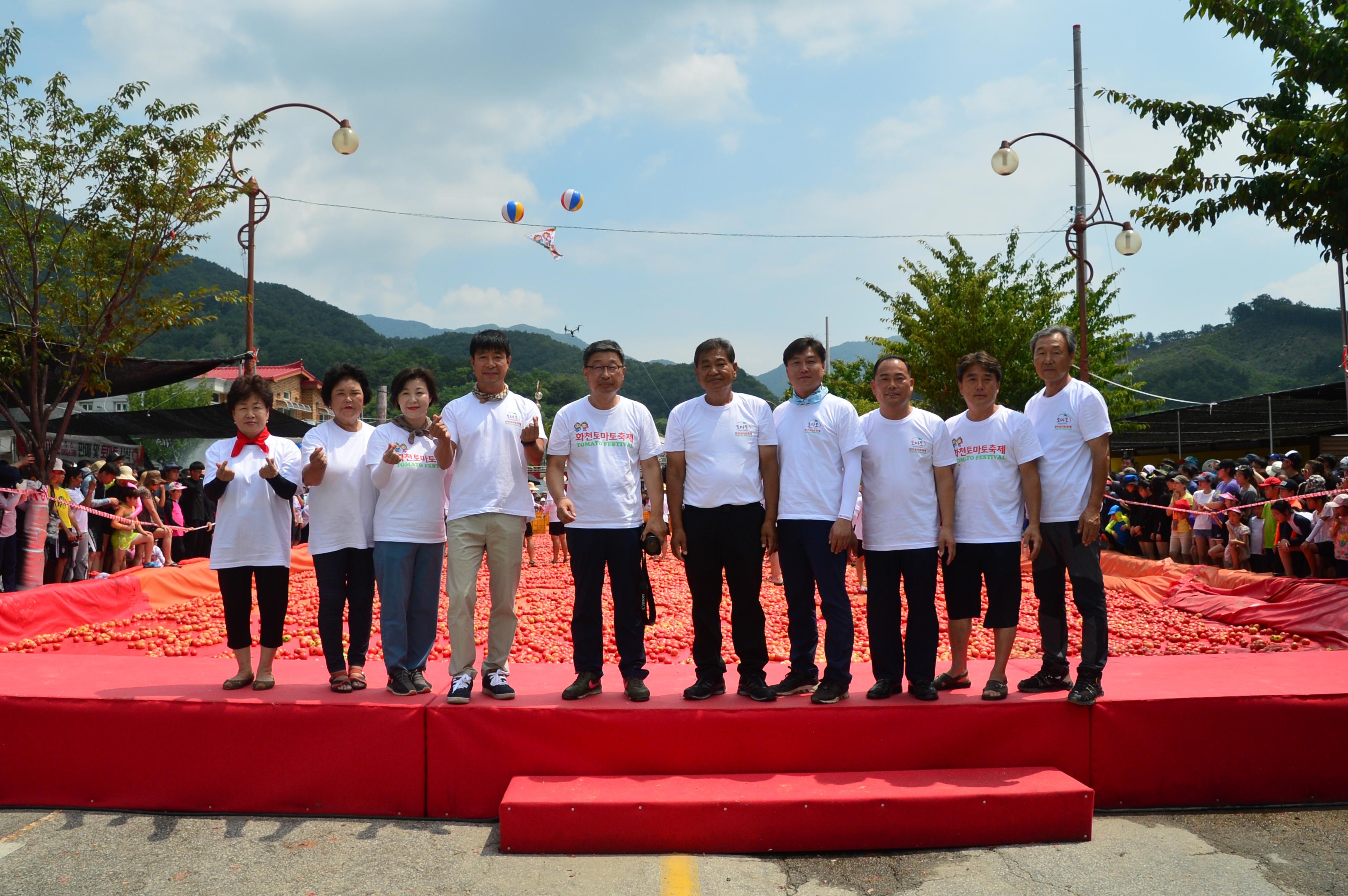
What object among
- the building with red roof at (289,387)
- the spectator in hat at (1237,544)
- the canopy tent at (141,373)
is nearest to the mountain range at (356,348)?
the building with red roof at (289,387)

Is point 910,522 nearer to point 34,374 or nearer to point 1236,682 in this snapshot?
point 1236,682

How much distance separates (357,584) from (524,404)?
125 cm

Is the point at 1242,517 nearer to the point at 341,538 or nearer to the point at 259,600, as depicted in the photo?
the point at 341,538

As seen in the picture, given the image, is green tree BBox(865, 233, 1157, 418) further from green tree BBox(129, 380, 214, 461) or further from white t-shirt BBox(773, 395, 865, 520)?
green tree BBox(129, 380, 214, 461)

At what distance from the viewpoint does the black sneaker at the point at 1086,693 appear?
13.2 ft

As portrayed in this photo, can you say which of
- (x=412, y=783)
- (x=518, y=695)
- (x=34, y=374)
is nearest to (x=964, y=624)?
(x=518, y=695)

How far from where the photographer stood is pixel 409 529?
438 centimetres

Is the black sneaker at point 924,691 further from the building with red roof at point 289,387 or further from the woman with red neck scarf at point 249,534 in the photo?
the building with red roof at point 289,387

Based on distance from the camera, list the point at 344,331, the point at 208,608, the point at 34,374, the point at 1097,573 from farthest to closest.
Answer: the point at 344,331, the point at 34,374, the point at 208,608, the point at 1097,573

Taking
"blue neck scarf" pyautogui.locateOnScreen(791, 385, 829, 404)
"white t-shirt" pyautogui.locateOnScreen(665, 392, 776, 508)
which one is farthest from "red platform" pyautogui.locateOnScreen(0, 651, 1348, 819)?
"blue neck scarf" pyautogui.locateOnScreen(791, 385, 829, 404)

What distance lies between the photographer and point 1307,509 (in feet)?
32.9

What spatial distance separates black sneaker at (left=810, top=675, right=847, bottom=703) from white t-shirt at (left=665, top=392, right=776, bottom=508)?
890 millimetres

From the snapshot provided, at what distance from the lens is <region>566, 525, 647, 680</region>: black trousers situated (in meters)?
4.25

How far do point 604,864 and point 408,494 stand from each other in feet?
6.41
